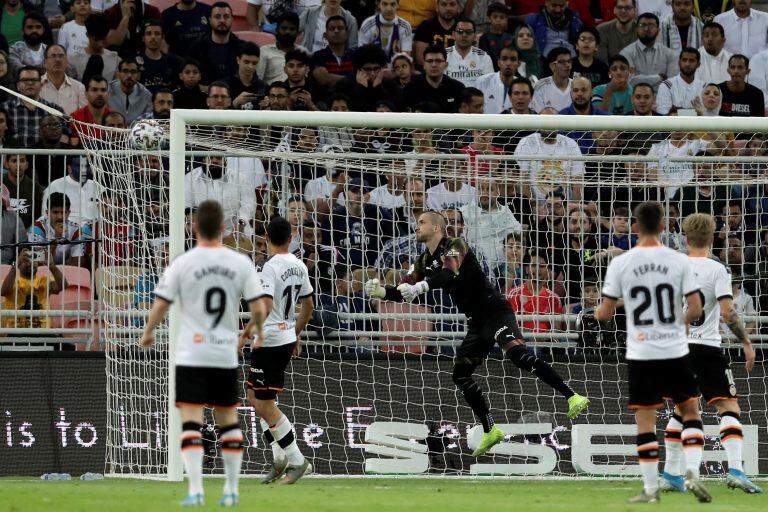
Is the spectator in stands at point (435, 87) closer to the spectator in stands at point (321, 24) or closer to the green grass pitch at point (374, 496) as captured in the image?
the spectator in stands at point (321, 24)

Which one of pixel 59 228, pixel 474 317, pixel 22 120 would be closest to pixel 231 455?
pixel 474 317

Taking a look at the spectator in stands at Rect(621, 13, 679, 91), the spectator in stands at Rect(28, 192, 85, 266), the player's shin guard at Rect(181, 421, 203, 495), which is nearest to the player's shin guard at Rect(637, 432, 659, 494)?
the player's shin guard at Rect(181, 421, 203, 495)

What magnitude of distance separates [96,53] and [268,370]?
7.77m

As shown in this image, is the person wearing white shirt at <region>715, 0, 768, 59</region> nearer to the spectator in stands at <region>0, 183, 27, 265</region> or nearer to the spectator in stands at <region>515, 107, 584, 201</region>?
the spectator in stands at <region>515, 107, 584, 201</region>

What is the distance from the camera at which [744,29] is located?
65.3 feet

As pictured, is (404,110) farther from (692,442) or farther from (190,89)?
(692,442)

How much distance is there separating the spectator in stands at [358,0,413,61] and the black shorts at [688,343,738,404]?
350 inches

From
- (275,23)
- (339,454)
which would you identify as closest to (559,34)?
(275,23)

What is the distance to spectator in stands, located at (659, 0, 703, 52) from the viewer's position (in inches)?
779

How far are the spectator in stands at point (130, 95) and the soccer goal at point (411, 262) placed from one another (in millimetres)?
2683

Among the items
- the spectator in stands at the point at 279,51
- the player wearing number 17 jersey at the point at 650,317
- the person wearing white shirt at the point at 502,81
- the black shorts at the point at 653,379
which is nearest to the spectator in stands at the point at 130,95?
the spectator in stands at the point at 279,51

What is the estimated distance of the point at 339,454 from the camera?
557 inches

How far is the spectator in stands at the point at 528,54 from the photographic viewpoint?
62.2 feet

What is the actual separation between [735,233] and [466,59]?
18.1 ft
